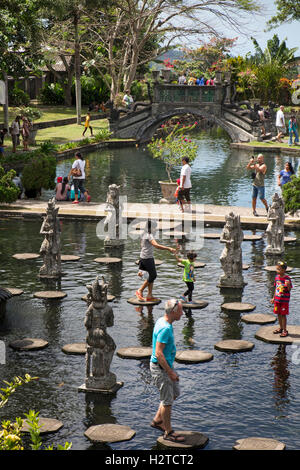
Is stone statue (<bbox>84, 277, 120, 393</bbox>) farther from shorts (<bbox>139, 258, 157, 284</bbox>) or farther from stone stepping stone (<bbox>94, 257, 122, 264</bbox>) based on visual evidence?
stone stepping stone (<bbox>94, 257, 122, 264</bbox>)

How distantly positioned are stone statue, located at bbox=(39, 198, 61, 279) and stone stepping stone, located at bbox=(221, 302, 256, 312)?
4442 mm

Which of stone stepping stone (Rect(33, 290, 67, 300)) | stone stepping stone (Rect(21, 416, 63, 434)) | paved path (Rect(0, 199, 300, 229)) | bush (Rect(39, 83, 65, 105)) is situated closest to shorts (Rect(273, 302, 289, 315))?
stone stepping stone (Rect(21, 416, 63, 434))

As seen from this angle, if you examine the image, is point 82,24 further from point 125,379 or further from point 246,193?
point 125,379

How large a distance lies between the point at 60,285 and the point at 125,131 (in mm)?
37460

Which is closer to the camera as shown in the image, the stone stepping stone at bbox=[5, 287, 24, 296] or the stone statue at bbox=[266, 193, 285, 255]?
the stone stepping stone at bbox=[5, 287, 24, 296]

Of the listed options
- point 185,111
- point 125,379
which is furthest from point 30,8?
point 125,379

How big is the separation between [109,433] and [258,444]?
1.96 metres

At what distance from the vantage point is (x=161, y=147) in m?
28.9

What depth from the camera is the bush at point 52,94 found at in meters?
71.8

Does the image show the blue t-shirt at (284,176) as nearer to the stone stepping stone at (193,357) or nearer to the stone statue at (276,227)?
the stone statue at (276,227)

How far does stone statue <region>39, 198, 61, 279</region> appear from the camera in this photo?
18359 millimetres

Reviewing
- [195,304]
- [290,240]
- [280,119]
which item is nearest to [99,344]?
[195,304]

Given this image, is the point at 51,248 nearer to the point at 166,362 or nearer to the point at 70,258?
the point at 70,258

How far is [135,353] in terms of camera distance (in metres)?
13.3
